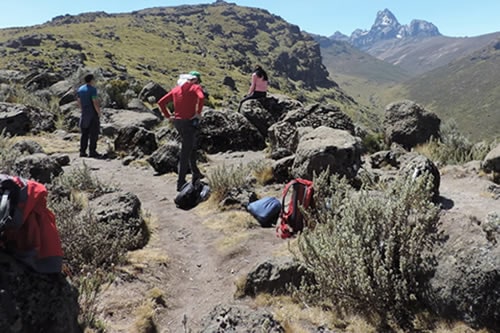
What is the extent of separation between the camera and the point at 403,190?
4492 mm

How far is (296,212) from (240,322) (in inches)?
102

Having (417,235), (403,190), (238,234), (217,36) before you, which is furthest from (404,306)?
(217,36)

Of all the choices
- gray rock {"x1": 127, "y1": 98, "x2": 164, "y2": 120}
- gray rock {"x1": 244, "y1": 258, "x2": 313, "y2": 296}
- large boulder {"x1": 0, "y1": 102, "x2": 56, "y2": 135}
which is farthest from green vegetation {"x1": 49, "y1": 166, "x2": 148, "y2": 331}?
gray rock {"x1": 127, "y1": 98, "x2": 164, "y2": 120}

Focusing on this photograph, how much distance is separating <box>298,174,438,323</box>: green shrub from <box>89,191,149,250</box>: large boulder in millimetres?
2521

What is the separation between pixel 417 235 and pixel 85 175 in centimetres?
623

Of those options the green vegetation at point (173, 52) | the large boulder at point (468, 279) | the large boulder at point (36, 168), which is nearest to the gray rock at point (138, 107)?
the green vegetation at point (173, 52)

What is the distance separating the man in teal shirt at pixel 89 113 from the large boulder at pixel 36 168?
138 inches

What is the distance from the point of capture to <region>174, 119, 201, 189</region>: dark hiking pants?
8198mm

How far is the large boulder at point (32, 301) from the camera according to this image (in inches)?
113

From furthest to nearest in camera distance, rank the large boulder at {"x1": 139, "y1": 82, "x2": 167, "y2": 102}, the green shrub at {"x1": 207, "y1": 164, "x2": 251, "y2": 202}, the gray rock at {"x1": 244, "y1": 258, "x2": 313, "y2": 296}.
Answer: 1. the large boulder at {"x1": 139, "y1": 82, "x2": 167, "y2": 102}
2. the green shrub at {"x1": 207, "y1": 164, "x2": 251, "y2": 202}
3. the gray rock at {"x1": 244, "y1": 258, "x2": 313, "y2": 296}

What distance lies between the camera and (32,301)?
3.06 m

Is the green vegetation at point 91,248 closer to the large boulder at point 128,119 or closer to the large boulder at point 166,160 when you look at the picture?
the large boulder at point 166,160

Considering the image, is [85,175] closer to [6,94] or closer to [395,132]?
[395,132]

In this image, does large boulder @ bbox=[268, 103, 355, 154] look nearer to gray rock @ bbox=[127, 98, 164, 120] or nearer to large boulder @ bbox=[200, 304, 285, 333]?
large boulder @ bbox=[200, 304, 285, 333]
